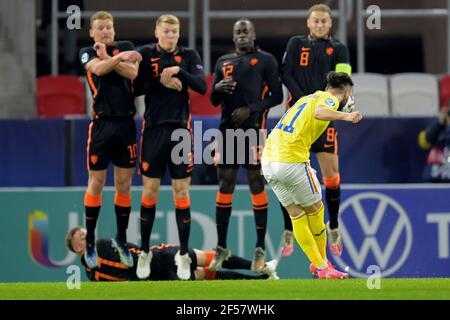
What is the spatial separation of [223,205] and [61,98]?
4187 mm

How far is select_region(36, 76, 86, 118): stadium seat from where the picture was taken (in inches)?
669

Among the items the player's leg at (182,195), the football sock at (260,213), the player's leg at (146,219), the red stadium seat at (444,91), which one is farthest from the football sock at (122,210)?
the red stadium seat at (444,91)

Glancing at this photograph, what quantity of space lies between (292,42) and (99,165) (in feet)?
7.27

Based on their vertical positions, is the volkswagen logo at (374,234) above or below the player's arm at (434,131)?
below

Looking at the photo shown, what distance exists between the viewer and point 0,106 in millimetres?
16922

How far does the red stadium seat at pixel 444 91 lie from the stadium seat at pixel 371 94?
68 cm

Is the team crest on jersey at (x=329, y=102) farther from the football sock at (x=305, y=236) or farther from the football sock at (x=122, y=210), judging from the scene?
the football sock at (x=122, y=210)

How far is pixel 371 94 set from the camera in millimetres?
17000

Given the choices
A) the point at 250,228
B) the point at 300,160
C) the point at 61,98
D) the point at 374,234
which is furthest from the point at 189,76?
the point at 61,98

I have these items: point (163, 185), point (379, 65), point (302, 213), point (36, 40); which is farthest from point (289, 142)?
point (379, 65)

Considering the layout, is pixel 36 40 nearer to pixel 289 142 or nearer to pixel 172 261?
pixel 172 261

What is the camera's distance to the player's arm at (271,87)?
13297 mm

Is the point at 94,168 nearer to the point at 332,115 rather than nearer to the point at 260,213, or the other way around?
the point at 260,213

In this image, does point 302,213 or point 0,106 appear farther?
point 0,106
